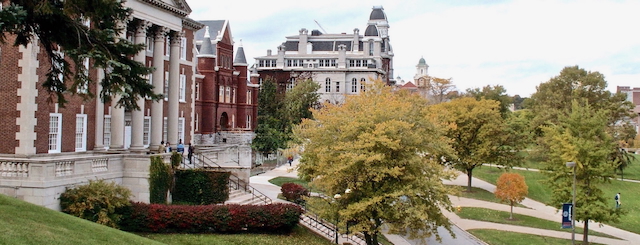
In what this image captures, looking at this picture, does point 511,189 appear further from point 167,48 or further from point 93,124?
point 93,124

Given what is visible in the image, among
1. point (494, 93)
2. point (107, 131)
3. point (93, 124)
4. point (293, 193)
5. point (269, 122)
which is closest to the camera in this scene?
point (93, 124)

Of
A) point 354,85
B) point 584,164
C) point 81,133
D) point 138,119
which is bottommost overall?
point 584,164

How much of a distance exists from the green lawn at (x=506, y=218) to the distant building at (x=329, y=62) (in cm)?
6630

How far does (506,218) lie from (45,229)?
113 ft

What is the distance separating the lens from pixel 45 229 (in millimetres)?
16219

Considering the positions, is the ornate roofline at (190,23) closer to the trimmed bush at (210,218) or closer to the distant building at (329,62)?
the trimmed bush at (210,218)

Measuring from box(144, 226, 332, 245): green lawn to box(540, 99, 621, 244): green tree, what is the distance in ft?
47.4

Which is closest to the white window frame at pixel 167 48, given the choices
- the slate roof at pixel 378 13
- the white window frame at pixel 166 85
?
the white window frame at pixel 166 85

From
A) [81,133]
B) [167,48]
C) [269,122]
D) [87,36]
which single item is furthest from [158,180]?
[269,122]

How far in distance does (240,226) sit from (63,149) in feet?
31.4

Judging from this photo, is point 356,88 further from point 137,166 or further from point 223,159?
point 137,166

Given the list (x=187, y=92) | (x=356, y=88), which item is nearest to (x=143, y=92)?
(x=187, y=92)

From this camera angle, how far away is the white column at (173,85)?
36.9m

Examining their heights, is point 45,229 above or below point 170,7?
below
